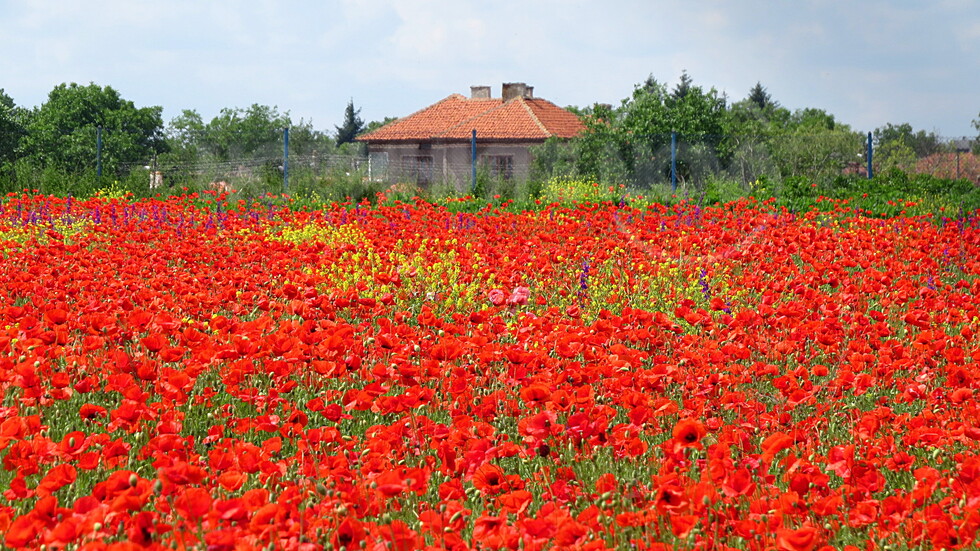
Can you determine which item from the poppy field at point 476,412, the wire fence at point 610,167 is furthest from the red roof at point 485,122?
the poppy field at point 476,412

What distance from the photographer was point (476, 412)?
12.8 ft

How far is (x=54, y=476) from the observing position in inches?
96.7

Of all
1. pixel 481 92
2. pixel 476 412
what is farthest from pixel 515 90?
pixel 476 412

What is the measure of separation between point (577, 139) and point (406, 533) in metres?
26.5

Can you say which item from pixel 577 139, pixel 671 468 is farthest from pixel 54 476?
pixel 577 139

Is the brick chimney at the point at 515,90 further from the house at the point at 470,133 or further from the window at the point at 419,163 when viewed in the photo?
the window at the point at 419,163

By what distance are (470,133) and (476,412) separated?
38.4 meters

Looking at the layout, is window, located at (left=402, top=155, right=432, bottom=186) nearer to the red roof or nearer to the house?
the house

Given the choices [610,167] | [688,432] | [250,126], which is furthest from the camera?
[250,126]

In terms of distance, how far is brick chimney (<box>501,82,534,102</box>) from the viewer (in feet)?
153

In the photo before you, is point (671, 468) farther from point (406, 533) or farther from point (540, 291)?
point (540, 291)

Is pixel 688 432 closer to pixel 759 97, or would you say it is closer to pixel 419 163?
pixel 419 163

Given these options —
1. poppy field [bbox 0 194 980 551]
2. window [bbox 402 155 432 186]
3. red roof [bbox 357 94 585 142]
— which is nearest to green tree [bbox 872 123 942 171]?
red roof [bbox 357 94 585 142]

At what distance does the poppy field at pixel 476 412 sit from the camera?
2391 millimetres
